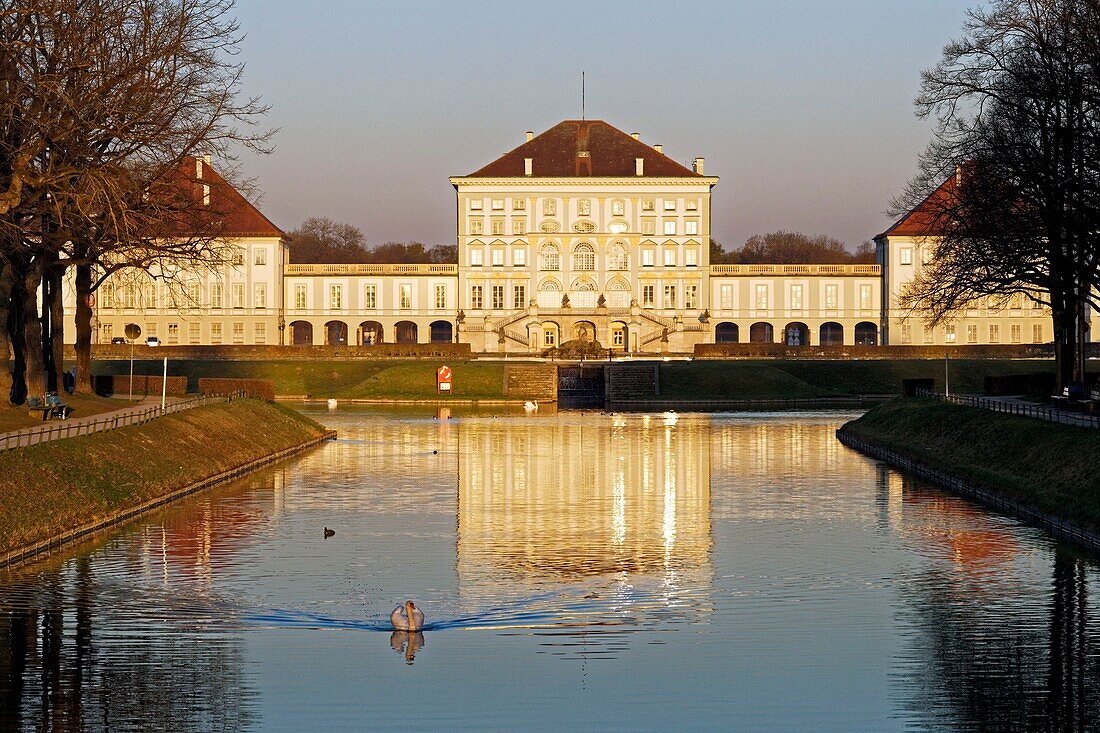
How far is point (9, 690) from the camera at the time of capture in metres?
14.8

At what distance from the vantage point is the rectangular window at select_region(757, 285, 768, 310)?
11844 centimetres

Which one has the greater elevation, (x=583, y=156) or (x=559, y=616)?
(x=583, y=156)

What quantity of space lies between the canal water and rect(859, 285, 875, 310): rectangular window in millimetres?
86958

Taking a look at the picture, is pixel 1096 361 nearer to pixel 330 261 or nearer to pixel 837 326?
pixel 837 326

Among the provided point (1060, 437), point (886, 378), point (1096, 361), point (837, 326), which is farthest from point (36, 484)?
point (837, 326)

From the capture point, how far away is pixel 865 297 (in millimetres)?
118938

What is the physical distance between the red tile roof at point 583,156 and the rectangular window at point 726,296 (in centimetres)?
895

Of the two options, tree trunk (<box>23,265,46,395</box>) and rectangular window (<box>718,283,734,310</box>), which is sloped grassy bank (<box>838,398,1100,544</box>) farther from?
rectangular window (<box>718,283,734,310</box>)

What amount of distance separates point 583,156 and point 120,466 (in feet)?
298

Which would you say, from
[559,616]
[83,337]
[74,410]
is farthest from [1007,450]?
[83,337]

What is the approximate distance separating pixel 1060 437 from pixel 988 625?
15.0 metres

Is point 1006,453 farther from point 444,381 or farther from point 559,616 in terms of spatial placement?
point 444,381

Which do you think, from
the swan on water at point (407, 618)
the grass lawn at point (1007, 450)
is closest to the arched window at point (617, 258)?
the grass lawn at point (1007, 450)

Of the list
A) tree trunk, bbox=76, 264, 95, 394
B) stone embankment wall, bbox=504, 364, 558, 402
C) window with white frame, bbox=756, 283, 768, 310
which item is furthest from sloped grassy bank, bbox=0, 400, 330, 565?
window with white frame, bbox=756, 283, 768, 310
